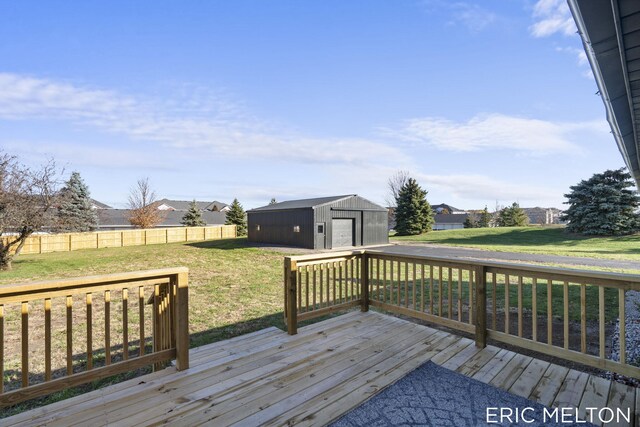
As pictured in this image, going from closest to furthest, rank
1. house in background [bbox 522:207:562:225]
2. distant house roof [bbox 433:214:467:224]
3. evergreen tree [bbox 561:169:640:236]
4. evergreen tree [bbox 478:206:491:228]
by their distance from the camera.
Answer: evergreen tree [bbox 561:169:640:236]
evergreen tree [bbox 478:206:491:228]
house in background [bbox 522:207:562:225]
distant house roof [bbox 433:214:467:224]

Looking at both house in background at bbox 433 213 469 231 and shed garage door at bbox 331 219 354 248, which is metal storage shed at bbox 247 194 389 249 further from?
house in background at bbox 433 213 469 231

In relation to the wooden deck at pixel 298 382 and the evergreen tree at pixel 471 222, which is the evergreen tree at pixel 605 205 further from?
the wooden deck at pixel 298 382

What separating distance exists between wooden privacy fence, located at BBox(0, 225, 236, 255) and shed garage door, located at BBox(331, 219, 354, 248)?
12.7 metres

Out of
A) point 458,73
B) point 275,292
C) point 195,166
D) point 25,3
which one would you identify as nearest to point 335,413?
point 275,292

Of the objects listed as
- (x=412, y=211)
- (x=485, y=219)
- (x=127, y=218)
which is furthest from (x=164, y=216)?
(x=485, y=219)

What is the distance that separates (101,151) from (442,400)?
2490 centimetres

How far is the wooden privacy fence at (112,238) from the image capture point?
17.2 m

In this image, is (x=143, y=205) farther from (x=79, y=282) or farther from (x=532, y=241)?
(x=532, y=241)

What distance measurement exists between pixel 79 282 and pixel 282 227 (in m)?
15.8

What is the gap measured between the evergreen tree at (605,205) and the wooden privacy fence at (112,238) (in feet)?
88.8

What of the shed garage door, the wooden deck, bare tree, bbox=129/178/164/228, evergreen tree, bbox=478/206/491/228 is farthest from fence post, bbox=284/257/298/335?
evergreen tree, bbox=478/206/491/228

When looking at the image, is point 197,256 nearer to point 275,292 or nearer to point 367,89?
point 275,292

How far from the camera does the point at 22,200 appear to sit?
436 inches

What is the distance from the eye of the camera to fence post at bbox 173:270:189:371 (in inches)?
102
